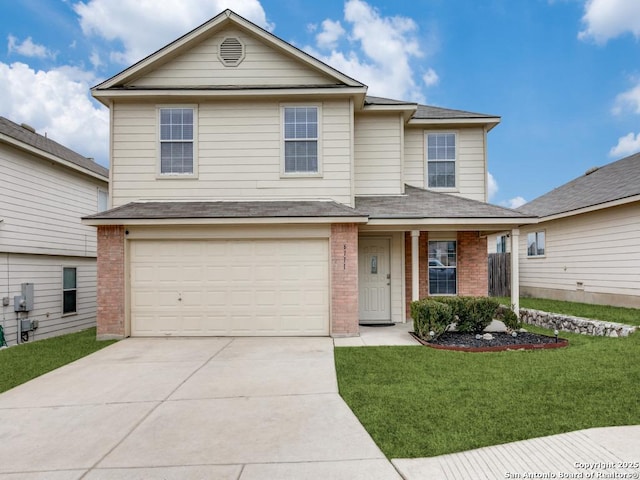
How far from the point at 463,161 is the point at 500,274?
366 inches

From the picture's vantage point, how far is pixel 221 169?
10.4m

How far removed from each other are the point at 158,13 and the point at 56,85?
12.3 metres

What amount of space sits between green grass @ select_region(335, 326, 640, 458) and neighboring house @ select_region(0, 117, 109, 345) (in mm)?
10015

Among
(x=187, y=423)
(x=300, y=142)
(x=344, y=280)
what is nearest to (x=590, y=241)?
(x=344, y=280)

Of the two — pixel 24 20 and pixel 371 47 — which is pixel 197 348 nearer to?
pixel 371 47

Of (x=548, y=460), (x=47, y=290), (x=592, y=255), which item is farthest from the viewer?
(x=592, y=255)

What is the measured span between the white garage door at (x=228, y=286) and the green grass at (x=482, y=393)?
7.50ft

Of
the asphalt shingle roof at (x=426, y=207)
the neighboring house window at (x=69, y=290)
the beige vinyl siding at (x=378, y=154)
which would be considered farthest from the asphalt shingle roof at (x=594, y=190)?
the neighboring house window at (x=69, y=290)

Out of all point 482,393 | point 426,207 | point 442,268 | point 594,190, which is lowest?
point 482,393

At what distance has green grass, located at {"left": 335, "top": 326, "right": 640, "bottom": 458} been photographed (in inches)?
161

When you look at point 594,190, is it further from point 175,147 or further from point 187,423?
point 187,423

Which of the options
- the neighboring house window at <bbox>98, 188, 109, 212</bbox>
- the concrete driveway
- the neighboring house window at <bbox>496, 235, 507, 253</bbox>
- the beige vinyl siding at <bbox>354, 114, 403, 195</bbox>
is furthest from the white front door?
the neighboring house window at <bbox>496, 235, 507, 253</bbox>

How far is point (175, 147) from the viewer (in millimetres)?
10391

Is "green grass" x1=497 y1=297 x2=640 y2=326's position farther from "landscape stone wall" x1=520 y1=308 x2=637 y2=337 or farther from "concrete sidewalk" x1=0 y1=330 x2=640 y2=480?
"concrete sidewalk" x1=0 y1=330 x2=640 y2=480
